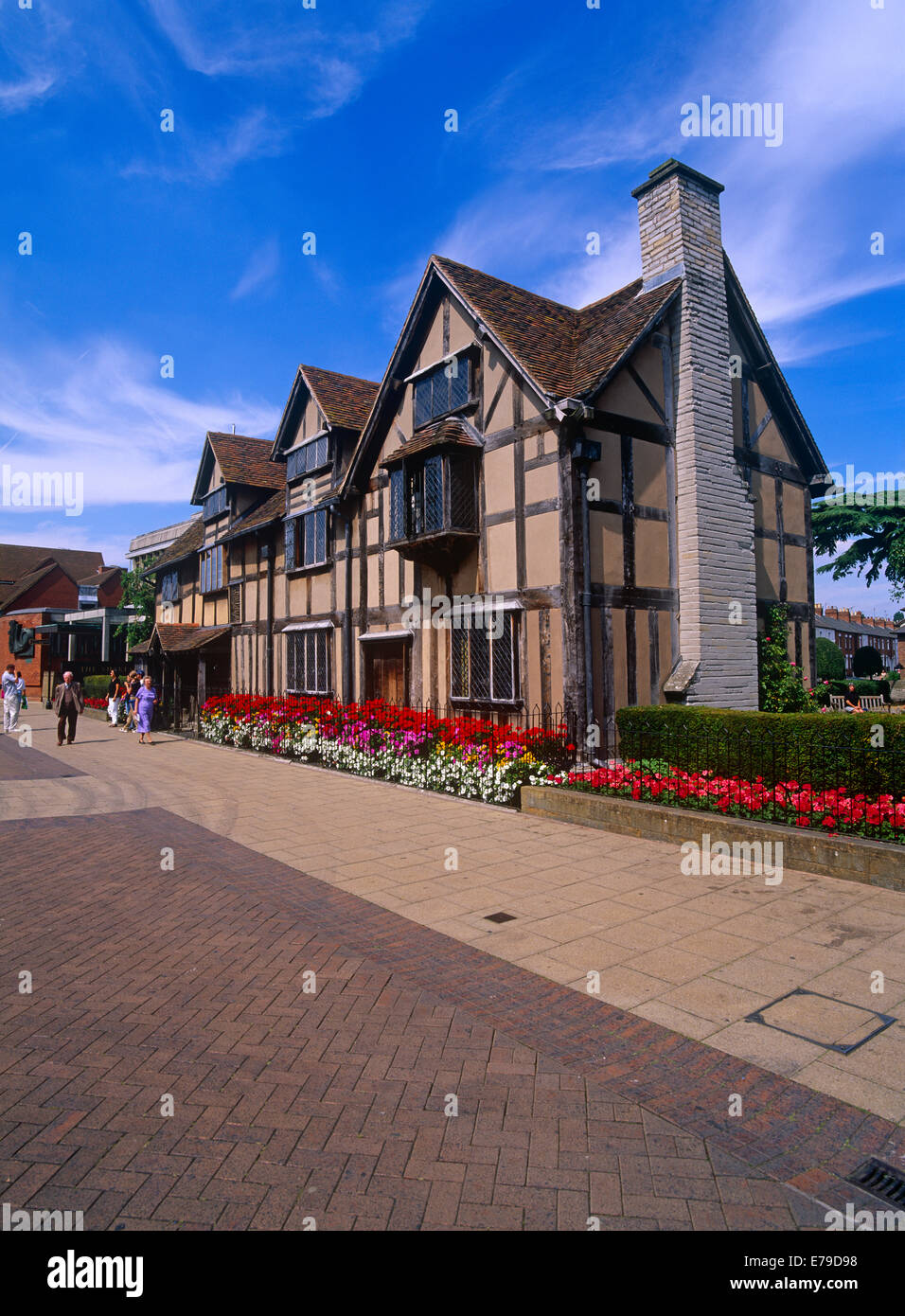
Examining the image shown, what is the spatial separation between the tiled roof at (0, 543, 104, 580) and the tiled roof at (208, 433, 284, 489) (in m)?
38.4

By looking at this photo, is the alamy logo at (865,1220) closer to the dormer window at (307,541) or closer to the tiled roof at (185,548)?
the dormer window at (307,541)

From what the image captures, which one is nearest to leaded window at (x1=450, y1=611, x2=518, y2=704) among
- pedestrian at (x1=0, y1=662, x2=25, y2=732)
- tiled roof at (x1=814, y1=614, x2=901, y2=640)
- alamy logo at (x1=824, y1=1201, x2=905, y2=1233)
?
alamy logo at (x1=824, y1=1201, x2=905, y2=1233)

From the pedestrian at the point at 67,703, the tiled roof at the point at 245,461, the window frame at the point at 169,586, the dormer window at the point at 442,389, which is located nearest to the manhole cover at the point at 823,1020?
the dormer window at the point at 442,389

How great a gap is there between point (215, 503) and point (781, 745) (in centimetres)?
2092

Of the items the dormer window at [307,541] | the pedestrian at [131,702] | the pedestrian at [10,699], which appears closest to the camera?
the dormer window at [307,541]

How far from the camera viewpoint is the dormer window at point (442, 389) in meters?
13.8

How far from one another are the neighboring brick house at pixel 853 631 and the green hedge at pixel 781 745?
62.5m

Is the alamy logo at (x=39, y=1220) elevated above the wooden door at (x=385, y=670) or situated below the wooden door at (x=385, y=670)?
below

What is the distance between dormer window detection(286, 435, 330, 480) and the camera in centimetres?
1852

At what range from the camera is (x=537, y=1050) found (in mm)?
4012

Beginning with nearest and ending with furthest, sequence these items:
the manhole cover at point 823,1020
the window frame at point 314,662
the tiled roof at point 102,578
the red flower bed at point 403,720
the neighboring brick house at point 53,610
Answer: the manhole cover at point 823,1020 → the red flower bed at point 403,720 → the window frame at point 314,662 → the neighboring brick house at point 53,610 → the tiled roof at point 102,578

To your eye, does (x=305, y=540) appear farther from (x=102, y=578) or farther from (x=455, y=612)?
(x=102, y=578)

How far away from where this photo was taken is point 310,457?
19.2m
